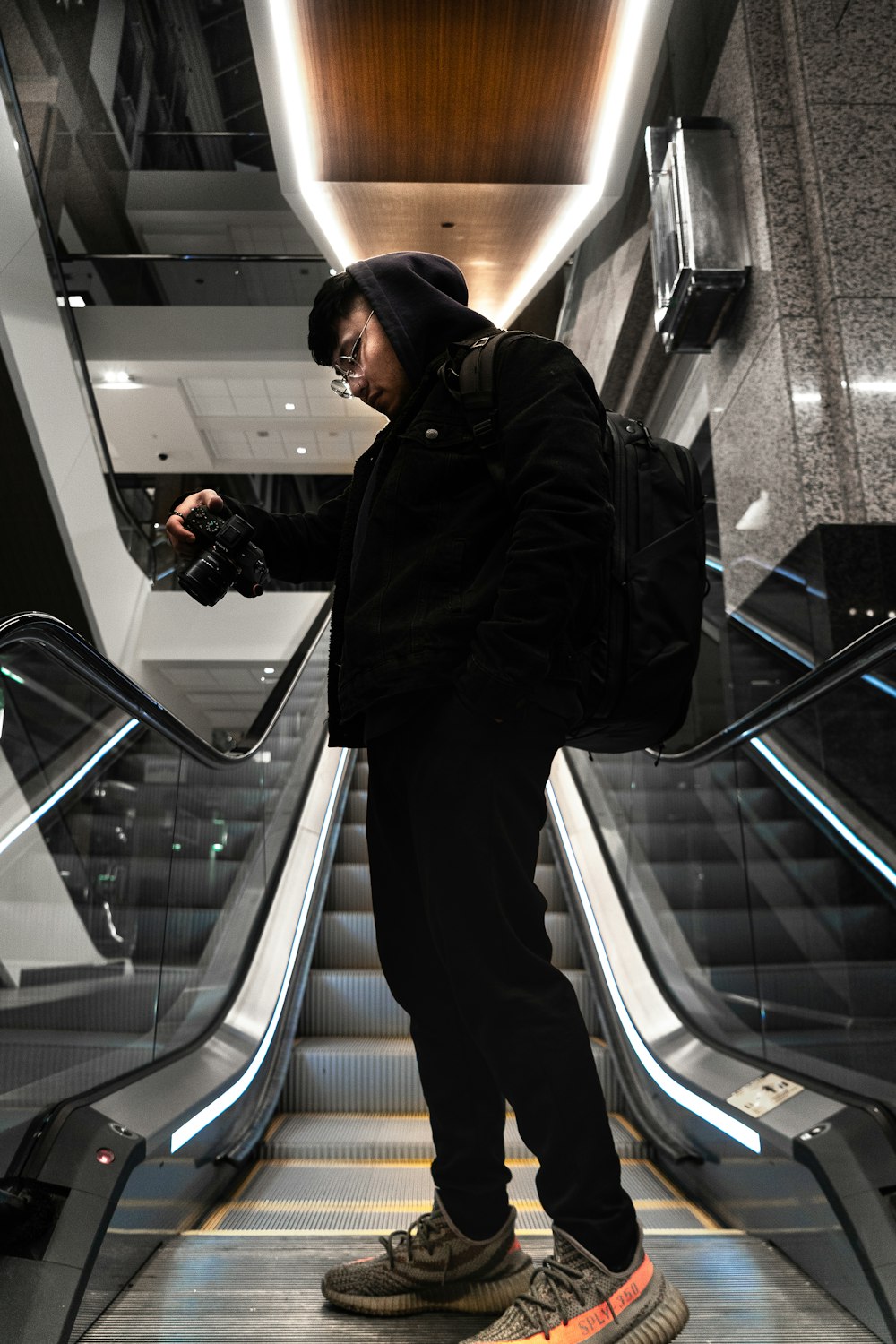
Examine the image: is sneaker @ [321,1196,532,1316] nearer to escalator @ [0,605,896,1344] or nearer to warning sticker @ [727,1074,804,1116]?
escalator @ [0,605,896,1344]

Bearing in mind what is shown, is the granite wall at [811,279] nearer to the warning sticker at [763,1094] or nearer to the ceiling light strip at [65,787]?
the warning sticker at [763,1094]

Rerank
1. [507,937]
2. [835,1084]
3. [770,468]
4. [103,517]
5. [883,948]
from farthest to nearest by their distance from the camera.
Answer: [103,517]
[770,468]
[835,1084]
[883,948]
[507,937]

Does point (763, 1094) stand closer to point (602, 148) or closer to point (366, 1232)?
point (366, 1232)

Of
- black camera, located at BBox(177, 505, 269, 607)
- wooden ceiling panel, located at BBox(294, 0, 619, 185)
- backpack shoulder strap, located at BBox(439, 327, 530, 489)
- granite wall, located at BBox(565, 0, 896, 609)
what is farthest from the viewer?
wooden ceiling panel, located at BBox(294, 0, 619, 185)

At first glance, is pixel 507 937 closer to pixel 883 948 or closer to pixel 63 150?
pixel 883 948

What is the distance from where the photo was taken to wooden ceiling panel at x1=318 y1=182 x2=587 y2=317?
6.48 meters

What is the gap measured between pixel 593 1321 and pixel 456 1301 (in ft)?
1.14

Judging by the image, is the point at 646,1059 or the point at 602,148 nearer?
the point at 646,1059

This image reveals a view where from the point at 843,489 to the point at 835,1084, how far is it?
2319 mm

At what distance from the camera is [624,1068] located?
3.56 metres

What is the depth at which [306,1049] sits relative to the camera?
3791 mm

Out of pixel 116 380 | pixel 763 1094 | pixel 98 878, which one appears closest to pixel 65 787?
pixel 98 878

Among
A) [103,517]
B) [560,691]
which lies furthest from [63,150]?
[560,691]

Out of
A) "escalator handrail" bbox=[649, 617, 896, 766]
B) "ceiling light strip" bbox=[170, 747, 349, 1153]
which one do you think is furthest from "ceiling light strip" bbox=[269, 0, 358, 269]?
"escalator handrail" bbox=[649, 617, 896, 766]
